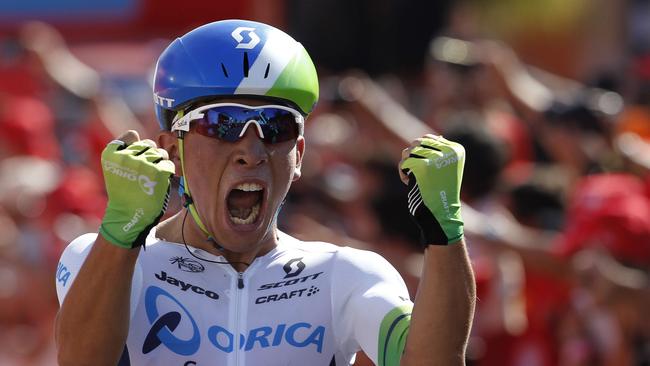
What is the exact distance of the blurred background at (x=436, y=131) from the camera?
6293 mm

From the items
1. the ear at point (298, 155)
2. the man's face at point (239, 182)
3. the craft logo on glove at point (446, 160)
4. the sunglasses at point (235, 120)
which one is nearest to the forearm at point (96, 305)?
the man's face at point (239, 182)

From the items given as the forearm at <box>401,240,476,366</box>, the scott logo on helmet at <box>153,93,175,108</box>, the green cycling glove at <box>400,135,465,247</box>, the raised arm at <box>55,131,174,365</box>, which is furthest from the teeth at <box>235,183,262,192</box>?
the forearm at <box>401,240,476,366</box>

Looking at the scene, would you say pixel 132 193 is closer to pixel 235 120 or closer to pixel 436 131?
pixel 235 120

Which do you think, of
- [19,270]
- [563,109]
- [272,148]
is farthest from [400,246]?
[19,270]

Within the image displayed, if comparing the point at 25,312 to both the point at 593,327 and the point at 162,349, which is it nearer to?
the point at 593,327

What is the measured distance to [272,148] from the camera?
4.03m

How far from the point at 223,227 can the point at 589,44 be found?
962 centimetres

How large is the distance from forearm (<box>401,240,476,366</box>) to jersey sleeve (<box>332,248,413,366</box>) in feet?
0.38

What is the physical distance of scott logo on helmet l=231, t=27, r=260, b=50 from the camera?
13.3 feet

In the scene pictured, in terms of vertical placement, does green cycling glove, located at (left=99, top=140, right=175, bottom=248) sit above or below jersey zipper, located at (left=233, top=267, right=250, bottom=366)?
above

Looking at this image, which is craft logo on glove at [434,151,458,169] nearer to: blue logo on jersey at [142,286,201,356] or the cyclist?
the cyclist

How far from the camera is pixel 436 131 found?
8.55 metres

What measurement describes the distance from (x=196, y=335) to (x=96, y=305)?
0.41 metres

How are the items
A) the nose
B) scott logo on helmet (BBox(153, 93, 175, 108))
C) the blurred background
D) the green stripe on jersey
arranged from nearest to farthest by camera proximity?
1. the green stripe on jersey
2. the nose
3. scott logo on helmet (BBox(153, 93, 175, 108))
4. the blurred background
